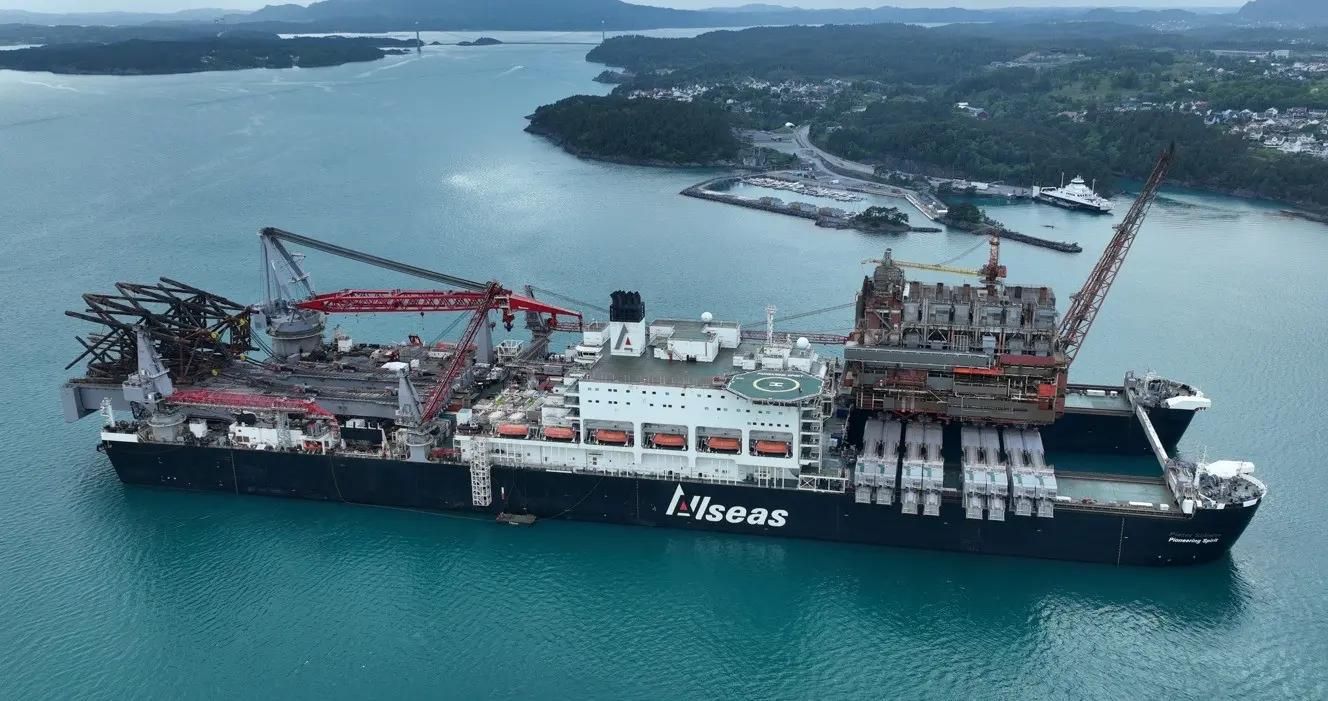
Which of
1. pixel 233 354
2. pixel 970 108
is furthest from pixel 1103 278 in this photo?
pixel 970 108

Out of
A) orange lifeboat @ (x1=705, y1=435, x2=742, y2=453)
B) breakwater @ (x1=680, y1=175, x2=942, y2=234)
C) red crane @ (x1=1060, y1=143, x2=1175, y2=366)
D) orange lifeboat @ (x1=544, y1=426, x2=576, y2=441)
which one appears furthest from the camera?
breakwater @ (x1=680, y1=175, x2=942, y2=234)

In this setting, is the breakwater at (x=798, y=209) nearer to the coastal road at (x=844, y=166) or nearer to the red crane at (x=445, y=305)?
the coastal road at (x=844, y=166)

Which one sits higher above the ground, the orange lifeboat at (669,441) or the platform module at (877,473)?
the orange lifeboat at (669,441)

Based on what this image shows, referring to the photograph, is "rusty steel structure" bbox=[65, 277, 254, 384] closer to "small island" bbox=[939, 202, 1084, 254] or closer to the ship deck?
the ship deck

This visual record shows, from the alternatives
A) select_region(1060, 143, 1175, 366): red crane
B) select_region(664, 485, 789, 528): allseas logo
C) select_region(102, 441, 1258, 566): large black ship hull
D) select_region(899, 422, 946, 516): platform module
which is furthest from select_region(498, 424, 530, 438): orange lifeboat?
select_region(1060, 143, 1175, 366): red crane

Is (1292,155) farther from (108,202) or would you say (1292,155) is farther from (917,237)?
(108,202)

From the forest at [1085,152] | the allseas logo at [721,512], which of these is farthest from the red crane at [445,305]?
the forest at [1085,152]

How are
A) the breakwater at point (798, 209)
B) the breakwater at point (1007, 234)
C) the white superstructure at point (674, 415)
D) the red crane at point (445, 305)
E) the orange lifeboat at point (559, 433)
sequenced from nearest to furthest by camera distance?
the white superstructure at point (674, 415), the orange lifeboat at point (559, 433), the red crane at point (445, 305), the breakwater at point (1007, 234), the breakwater at point (798, 209)
